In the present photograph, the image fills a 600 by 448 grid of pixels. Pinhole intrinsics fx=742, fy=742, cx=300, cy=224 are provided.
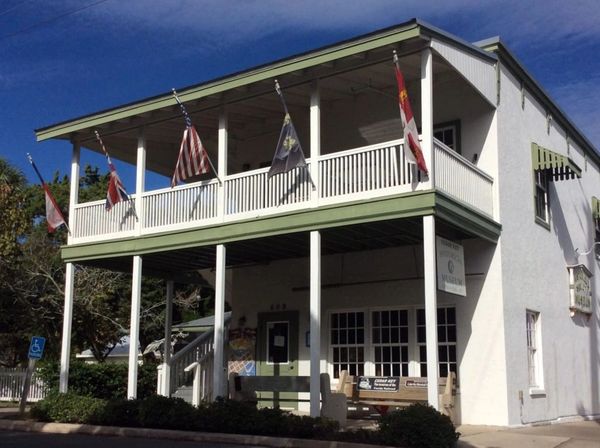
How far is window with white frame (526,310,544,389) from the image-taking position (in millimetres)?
15750

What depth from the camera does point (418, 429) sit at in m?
10.9

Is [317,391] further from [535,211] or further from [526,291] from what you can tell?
[535,211]

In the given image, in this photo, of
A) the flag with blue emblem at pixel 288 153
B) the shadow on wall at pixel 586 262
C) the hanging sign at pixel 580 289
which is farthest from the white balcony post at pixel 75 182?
the hanging sign at pixel 580 289

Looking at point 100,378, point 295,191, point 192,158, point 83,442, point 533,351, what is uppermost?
point 192,158

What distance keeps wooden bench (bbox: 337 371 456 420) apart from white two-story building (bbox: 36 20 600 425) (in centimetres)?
72

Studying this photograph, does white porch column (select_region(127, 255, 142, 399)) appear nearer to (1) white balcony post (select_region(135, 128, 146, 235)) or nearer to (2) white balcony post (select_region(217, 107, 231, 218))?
(1) white balcony post (select_region(135, 128, 146, 235))

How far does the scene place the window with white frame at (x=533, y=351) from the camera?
1575 centimetres

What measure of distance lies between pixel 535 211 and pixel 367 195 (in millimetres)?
5607

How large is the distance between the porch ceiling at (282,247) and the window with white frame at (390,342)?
1556 mm

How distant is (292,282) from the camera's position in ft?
58.9

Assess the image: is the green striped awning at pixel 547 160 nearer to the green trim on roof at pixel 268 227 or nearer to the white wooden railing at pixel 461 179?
the white wooden railing at pixel 461 179

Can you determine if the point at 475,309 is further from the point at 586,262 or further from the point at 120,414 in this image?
the point at 120,414

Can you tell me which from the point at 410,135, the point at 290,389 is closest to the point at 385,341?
the point at 290,389

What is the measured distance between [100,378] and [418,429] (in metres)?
11.3
